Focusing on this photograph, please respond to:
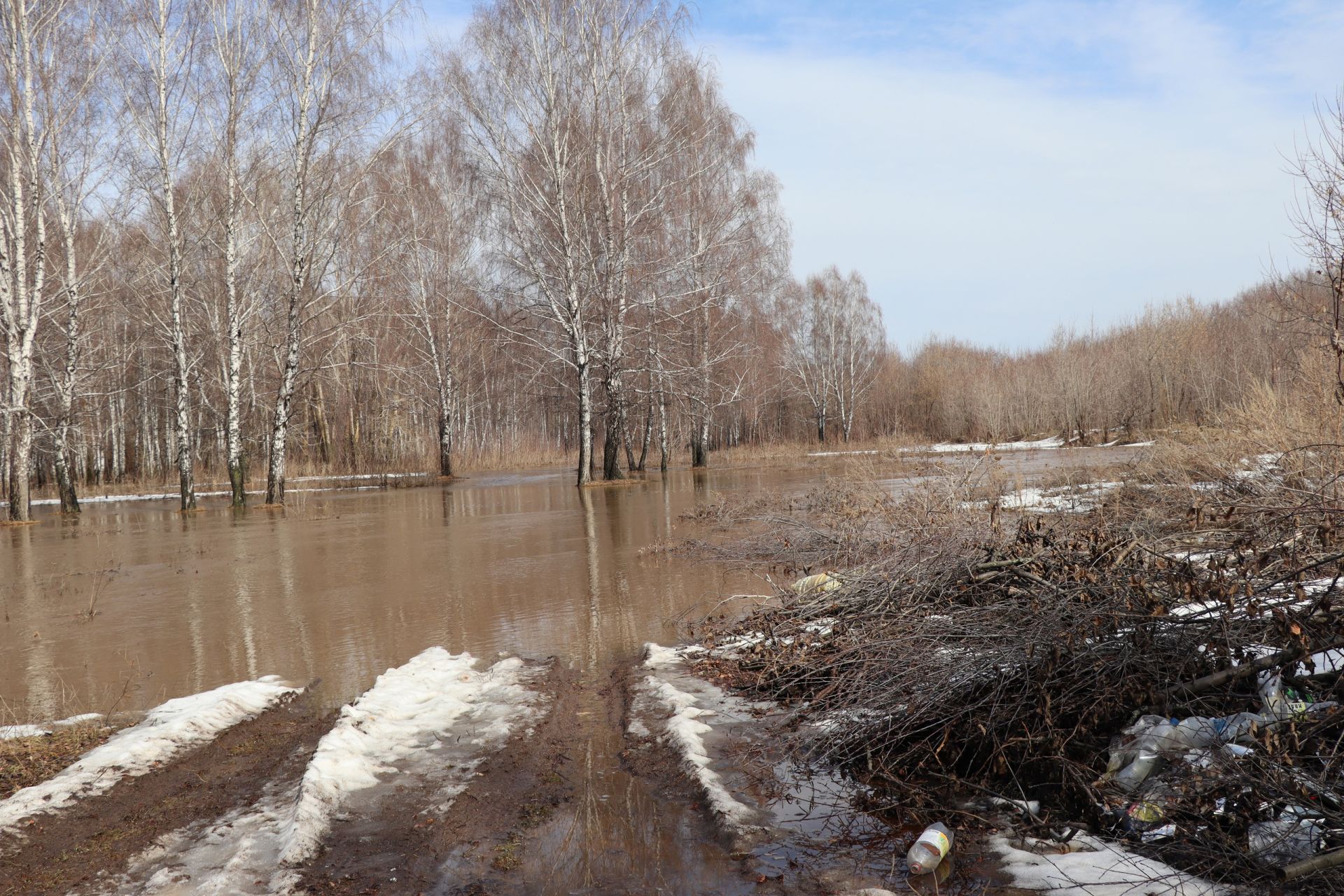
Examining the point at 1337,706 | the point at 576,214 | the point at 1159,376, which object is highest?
the point at 576,214

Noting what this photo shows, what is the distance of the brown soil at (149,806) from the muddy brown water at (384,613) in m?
0.72

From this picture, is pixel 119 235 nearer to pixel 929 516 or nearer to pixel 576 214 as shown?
pixel 576 214

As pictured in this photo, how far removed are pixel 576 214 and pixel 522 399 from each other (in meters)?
23.7

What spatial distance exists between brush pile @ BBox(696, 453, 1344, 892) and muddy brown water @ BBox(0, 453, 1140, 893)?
3.61 feet

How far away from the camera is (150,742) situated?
15.9 feet

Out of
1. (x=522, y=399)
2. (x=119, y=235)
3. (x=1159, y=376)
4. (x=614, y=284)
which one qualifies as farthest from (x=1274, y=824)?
(x=522, y=399)

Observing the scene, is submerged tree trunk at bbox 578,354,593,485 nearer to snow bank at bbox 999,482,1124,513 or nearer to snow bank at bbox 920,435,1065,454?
snow bank at bbox 999,482,1124,513

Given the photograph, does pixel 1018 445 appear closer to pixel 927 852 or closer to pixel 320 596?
pixel 320 596

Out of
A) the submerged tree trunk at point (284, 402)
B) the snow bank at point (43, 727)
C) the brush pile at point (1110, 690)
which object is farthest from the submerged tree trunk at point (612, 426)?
the snow bank at point (43, 727)

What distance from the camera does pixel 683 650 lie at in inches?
259

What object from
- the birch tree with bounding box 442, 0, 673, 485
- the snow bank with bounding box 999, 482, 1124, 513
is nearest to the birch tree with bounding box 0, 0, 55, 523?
the birch tree with bounding box 442, 0, 673, 485

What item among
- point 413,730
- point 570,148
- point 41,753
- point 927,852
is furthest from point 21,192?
point 927,852

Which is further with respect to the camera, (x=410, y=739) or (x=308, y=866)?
(x=410, y=739)

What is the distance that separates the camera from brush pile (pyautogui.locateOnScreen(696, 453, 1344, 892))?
307 cm
